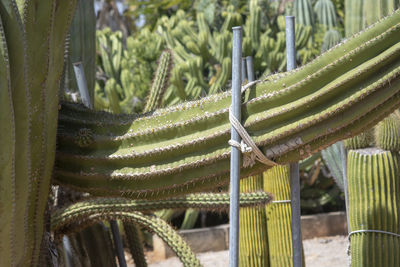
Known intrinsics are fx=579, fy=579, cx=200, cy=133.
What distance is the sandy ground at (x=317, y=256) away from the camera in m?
6.23

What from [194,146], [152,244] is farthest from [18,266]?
[152,244]

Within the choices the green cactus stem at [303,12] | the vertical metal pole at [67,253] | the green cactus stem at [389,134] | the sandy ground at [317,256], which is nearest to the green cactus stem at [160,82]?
the vertical metal pole at [67,253]

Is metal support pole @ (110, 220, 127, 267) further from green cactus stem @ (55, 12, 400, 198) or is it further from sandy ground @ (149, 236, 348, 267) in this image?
sandy ground @ (149, 236, 348, 267)

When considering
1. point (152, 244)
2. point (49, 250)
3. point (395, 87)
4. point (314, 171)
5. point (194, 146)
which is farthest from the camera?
point (314, 171)

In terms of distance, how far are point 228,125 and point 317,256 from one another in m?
5.16

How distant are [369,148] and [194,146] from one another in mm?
1685

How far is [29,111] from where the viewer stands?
170 centimetres

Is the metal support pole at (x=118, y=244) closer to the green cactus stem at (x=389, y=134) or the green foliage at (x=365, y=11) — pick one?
the green cactus stem at (x=389, y=134)

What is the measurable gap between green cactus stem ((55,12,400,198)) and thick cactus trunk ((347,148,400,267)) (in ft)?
4.61

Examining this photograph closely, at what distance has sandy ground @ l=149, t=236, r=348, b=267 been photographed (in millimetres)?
6227

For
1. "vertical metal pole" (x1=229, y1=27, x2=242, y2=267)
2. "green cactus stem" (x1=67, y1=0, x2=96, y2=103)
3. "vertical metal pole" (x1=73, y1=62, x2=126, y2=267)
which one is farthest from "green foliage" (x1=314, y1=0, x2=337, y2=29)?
"vertical metal pole" (x1=229, y1=27, x2=242, y2=267)

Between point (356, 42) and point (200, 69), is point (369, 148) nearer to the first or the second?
point (356, 42)

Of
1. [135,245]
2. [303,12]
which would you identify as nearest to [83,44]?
[135,245]

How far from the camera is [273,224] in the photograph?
3.27 metres
